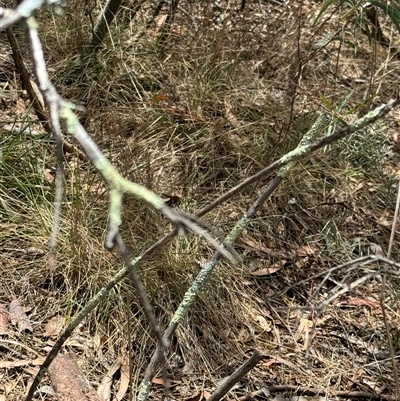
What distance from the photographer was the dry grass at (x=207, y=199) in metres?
1.92

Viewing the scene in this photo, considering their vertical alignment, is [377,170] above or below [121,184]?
below

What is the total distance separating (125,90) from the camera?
2.62 m

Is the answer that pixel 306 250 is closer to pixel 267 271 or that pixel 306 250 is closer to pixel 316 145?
pixel 267 271

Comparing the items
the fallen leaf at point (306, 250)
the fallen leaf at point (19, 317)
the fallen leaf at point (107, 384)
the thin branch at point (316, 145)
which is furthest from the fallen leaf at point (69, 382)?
the fallen leaf at point (306, 250)

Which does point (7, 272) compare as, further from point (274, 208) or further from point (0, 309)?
point (274, 208)

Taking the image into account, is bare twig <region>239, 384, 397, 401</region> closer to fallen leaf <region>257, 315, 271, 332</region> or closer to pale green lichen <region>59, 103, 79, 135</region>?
fallen leaf <region>257, 315, 271, 332</region>

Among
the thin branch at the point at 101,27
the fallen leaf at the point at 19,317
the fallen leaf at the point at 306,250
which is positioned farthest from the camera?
the thin branch at the point at 101,27

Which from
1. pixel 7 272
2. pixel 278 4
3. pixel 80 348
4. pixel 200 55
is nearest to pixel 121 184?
pixel 80 348

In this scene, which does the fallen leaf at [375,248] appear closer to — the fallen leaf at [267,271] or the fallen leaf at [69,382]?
the fallen leaf at [267,271]

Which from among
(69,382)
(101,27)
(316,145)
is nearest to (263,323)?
(69,382)

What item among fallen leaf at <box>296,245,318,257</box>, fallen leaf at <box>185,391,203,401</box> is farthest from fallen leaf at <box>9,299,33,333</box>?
fallen leaf at <box>296,245,318,257</box>

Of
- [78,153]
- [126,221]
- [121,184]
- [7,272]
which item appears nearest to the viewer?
[121,184]

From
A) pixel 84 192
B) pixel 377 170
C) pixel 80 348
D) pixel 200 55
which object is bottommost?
pixel 377 170

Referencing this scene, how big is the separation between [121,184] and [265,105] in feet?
6.86
